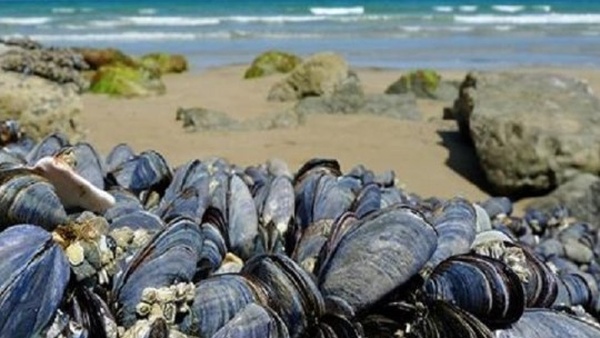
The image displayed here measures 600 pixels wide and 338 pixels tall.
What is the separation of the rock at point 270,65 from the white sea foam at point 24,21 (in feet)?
54.8

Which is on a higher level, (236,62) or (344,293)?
(344,293)

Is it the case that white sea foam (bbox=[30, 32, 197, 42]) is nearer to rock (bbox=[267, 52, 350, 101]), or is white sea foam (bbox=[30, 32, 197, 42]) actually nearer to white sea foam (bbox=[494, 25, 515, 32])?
white sea foam (bbox=[494, 25, 515, 32])

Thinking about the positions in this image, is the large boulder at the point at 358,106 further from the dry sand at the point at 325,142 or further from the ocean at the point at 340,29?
the ocean at the point at 340,29

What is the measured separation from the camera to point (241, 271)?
2496 mm

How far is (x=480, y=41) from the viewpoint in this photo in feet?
90.7

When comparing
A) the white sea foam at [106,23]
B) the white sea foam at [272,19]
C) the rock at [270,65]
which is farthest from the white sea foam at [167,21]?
the rock at [270,65]

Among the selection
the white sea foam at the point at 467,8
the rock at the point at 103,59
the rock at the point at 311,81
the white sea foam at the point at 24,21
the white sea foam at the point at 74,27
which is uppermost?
the rock at the point at 311,81

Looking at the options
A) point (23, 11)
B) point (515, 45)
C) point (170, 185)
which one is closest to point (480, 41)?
point (515, 45)

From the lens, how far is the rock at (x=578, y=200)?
6.96 meters

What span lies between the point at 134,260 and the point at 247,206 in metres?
0.76

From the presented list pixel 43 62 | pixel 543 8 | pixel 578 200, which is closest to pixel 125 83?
pixel 43 62

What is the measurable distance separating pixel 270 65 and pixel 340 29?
1457cm

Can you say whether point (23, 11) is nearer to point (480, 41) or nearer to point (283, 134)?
point (480, 41)

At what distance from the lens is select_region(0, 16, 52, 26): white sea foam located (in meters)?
32.2
